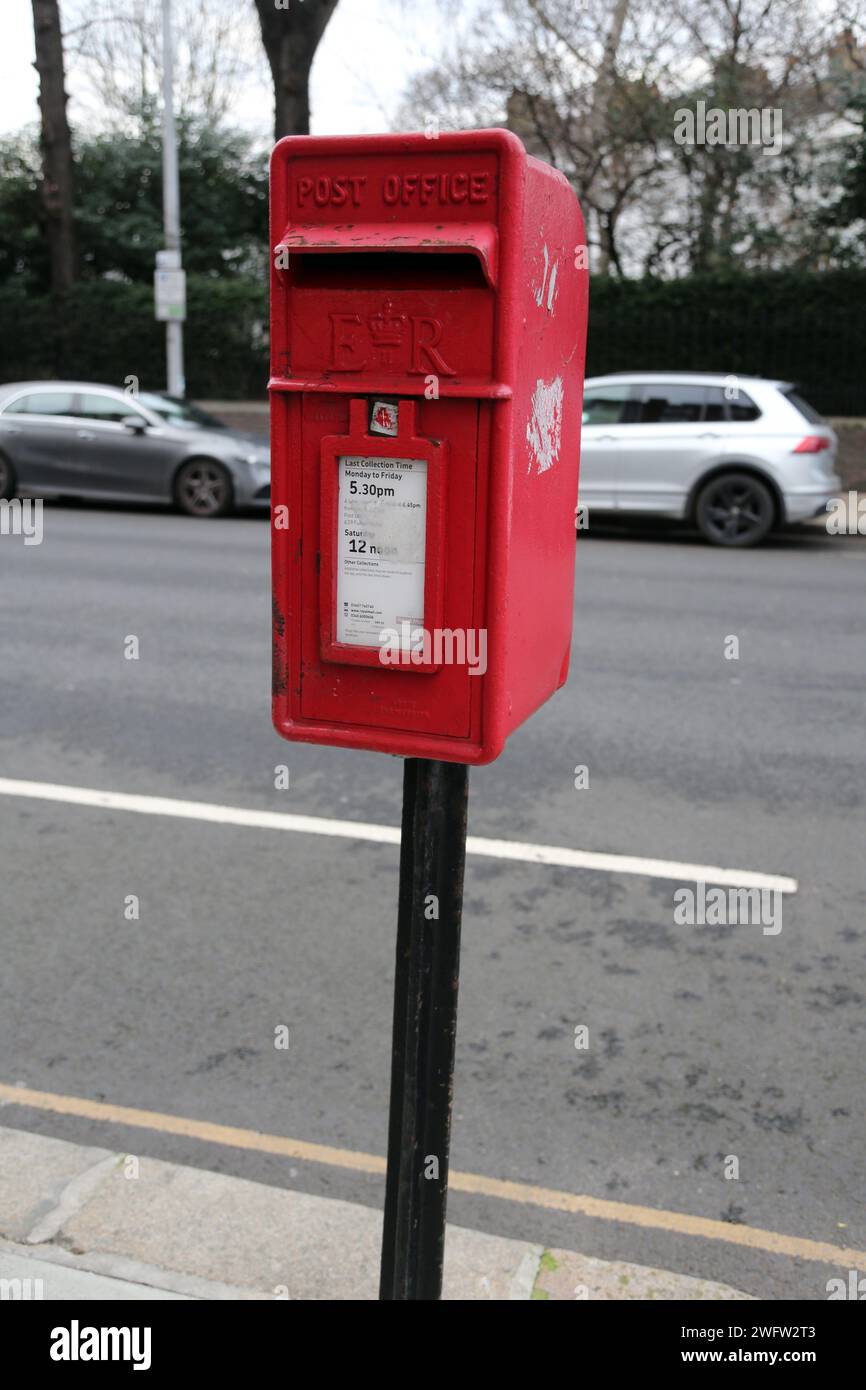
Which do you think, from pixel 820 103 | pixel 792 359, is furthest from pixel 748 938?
pixel 820 103

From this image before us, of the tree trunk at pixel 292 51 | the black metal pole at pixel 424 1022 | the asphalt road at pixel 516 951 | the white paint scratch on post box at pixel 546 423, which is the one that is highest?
the tree trunk at pixel 292 51

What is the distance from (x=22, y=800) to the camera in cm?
547

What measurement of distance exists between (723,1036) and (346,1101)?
1072mm

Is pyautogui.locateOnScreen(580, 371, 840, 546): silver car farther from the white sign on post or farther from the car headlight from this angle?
the white sign on post

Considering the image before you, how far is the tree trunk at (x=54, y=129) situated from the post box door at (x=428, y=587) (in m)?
21.2

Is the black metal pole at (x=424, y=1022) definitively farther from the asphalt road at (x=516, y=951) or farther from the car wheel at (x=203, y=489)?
the car wheel at (x=203, y=489)

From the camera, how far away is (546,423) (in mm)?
2105

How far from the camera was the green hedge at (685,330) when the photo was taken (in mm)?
17641

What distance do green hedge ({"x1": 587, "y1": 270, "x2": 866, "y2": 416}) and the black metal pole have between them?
1691 centimetres

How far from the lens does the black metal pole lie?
6.73ft

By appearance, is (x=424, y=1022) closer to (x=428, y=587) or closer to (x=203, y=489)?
(x=428, y=587)

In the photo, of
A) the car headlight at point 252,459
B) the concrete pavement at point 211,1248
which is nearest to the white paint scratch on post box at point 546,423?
the concrete pavement at point 211,1248

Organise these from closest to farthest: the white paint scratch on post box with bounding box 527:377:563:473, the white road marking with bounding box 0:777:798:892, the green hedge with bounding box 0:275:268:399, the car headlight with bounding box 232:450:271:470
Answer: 1. the white paint scratch on post box with bounding box 527:377:563:473
2. the white road marking with bounding box 0:777:798:892
3. the car headlight with bounding box 232:450:271:470
4. the green hedge with bounding box 0:275:268:399

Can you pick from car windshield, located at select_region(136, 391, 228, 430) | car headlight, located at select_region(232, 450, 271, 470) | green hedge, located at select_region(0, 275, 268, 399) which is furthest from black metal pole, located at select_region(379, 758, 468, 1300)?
green hedge, located at select_region(0, 275, 268, 399)
